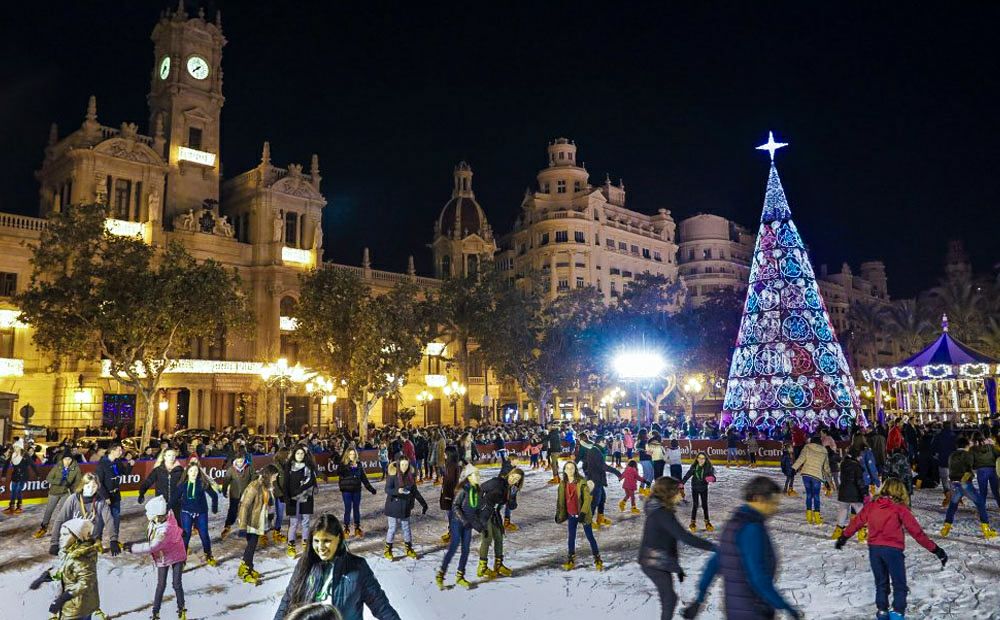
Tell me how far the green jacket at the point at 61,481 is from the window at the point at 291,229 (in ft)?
107

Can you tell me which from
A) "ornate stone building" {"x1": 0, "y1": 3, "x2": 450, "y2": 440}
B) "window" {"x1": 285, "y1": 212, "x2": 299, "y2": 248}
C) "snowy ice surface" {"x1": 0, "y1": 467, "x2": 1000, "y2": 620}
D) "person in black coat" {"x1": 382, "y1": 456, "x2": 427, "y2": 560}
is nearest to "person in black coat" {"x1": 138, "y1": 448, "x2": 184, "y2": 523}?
"snowy ice surface" {"x1": 0, "y1": 467, "x2": 1000, "y2": 620}

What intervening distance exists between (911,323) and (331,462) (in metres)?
49.9

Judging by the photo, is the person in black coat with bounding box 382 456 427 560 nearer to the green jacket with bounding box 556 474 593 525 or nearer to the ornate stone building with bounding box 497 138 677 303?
the green jacket with bounding box 556 474 593 525

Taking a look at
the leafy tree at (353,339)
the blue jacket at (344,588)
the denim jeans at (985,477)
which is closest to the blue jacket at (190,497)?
the blue jacket at (344,588)

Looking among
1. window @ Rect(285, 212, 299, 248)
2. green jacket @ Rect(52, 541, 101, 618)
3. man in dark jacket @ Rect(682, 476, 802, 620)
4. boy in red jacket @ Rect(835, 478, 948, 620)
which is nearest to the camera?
man in dark jacket @ Rect(682, 476, 802, 620)

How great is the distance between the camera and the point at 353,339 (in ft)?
113

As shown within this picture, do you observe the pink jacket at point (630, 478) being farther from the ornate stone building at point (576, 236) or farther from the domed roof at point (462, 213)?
the ornate stone building at point (576, 236)

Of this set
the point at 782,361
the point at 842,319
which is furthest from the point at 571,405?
the point at 842,319

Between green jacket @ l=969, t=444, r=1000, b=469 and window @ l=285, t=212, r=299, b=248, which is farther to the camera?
window @ l=285, t=212, r=299, b=248

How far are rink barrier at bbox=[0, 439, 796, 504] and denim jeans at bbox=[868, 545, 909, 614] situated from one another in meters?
10.5

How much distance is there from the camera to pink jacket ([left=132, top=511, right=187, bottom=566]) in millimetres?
8445

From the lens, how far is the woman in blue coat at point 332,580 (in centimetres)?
456

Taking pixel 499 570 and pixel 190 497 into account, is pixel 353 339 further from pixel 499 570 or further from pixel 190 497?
pixel 499 570

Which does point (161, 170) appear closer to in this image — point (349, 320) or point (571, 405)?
point (349, 320)
